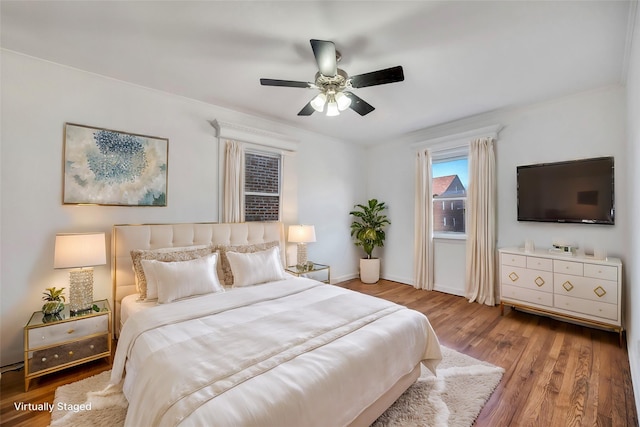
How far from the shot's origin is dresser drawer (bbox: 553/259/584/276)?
9.50 feet

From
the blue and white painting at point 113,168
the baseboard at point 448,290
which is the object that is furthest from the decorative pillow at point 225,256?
the baseboard at point 448,290

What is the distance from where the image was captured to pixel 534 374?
2.23 metres

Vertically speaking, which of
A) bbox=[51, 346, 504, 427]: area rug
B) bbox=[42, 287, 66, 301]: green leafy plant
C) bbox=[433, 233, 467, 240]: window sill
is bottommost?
bbox=[51, 346, 504, 427]: area rug

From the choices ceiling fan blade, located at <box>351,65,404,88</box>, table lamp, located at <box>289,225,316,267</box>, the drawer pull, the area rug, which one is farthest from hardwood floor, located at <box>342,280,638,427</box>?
ceiling fan blade, located at <box>351,65,404,88</box>

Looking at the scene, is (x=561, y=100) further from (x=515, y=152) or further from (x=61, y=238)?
(x=61, y=238)

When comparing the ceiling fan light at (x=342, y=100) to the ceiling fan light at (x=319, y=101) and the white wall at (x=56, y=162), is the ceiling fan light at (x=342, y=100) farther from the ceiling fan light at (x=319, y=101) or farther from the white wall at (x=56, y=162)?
the white wall at (x=56, y=162)

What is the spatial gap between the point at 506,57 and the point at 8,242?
4795 millimetres

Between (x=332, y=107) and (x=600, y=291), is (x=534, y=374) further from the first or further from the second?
(x=332, y=107)

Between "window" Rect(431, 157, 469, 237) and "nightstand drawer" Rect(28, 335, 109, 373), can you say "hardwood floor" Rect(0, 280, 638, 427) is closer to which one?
"nightstand drawer" Rect(28, 335, 109, 373)

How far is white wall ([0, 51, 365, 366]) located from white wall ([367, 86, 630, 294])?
3397 mm

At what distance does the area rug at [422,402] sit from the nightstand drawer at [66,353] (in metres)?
0.21

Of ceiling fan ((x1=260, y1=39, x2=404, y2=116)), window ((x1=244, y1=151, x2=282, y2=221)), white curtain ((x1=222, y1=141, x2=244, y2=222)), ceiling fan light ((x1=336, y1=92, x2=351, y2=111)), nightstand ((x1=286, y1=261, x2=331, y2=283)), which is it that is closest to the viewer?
ceiling fan ((x1=260, y1=39, x2=404, y2=116))

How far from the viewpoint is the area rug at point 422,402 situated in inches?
67.4

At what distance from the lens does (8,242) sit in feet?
7.48
